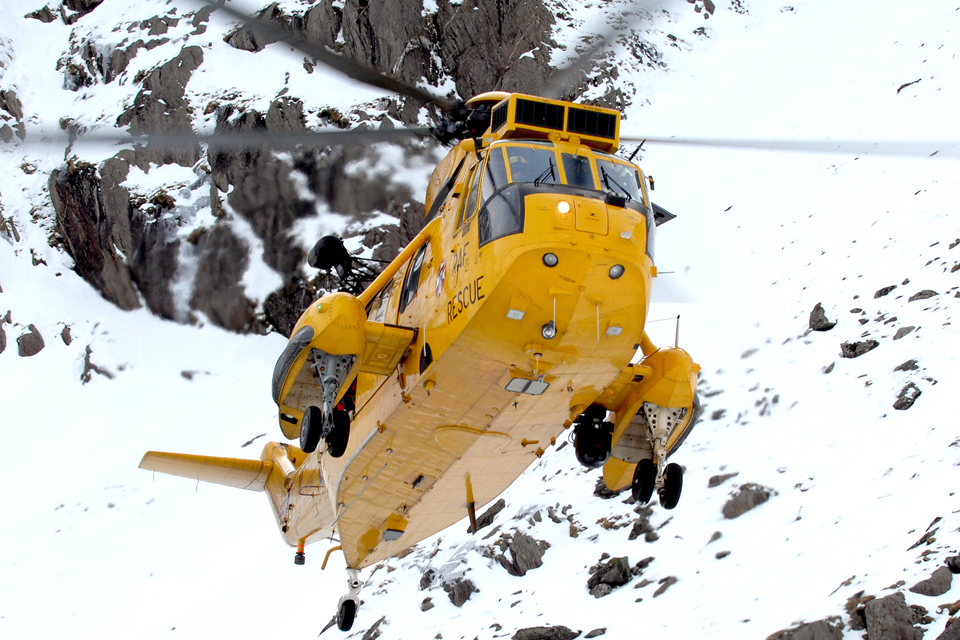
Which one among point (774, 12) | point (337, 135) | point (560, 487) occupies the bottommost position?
point (560, 487)

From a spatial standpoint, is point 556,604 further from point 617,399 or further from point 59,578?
point 59,578

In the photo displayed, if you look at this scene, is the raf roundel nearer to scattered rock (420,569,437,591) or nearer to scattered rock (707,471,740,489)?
scattered rock (707,471,740,489)

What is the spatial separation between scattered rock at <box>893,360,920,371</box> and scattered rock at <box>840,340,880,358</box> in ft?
4.69

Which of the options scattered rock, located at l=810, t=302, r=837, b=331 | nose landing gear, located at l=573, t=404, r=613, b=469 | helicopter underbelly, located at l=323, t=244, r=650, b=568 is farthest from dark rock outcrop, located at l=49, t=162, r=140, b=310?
nose landing gear, located at l=573, t=404, r=613, b=469

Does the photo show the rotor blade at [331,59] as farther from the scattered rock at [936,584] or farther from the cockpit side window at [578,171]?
the scattered rock at [936,584]

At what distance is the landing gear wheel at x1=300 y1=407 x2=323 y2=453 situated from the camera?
9367mm

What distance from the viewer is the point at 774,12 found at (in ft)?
147

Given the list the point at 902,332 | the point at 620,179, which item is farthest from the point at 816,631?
the point at 902,332

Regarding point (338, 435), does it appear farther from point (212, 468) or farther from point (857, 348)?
point (857, 348)

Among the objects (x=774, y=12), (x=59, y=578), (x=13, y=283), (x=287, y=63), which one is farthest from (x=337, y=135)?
(x=774, y=12)

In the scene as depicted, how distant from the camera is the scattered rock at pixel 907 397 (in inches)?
580

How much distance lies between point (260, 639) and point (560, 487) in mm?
8730

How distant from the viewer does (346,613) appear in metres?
13.8

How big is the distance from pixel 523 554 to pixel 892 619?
364 inches
